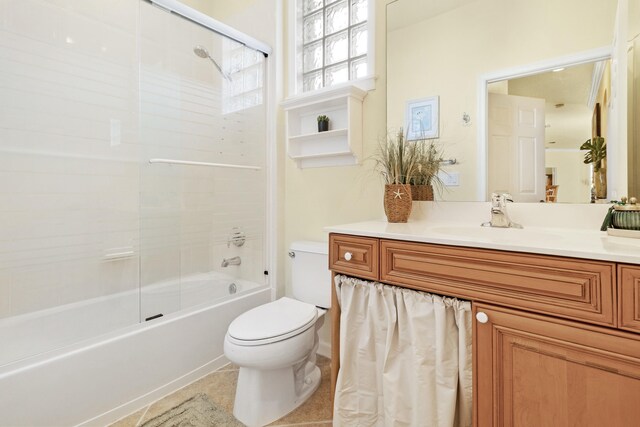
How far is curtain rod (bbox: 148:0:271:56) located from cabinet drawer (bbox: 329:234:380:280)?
1.59 meters

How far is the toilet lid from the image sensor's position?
4.64 ft

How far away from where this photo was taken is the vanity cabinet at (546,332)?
2.50ft

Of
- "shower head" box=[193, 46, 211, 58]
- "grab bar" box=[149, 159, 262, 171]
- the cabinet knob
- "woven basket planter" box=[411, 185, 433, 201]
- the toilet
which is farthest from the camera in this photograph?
"shower head" box=[193, 46, 211, 58]

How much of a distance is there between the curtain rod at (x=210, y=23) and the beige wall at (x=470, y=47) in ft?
3.20

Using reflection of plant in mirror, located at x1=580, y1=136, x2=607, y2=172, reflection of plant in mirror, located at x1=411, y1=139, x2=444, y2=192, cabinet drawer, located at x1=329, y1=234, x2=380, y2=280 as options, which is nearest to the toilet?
cabinet drawer, located at x1=329, y1=234, x2=380, y2=280

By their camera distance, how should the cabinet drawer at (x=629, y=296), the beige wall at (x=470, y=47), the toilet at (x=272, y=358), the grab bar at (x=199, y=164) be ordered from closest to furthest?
the cabinet drawer at (x=629, y=296) < the beige wall at (x=470, y=47) < the toilet at (x=272, y=358) < the grab bar at (x=199, y=164)

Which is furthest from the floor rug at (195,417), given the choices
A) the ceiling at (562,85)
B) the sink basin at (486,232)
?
the ceiling at (562,85)

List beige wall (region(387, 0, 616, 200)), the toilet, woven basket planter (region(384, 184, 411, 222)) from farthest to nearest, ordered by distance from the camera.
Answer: woven basket planter (region(384, 184, 411, 222)) → the toilet → beige wall (region(387, 0, 616, 200))

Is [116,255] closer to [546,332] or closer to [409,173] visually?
[409,173]

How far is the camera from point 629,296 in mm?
743

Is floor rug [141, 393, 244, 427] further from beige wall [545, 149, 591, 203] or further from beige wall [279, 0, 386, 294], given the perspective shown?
beige wall [545, 149, 591, 203]

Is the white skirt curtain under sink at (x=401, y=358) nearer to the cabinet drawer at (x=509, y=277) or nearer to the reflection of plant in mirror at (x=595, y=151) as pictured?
the cabinet drawer at (x=509, y=277)

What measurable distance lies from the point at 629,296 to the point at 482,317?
1.15ft

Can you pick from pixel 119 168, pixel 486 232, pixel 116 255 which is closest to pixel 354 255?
pixel 486 232
